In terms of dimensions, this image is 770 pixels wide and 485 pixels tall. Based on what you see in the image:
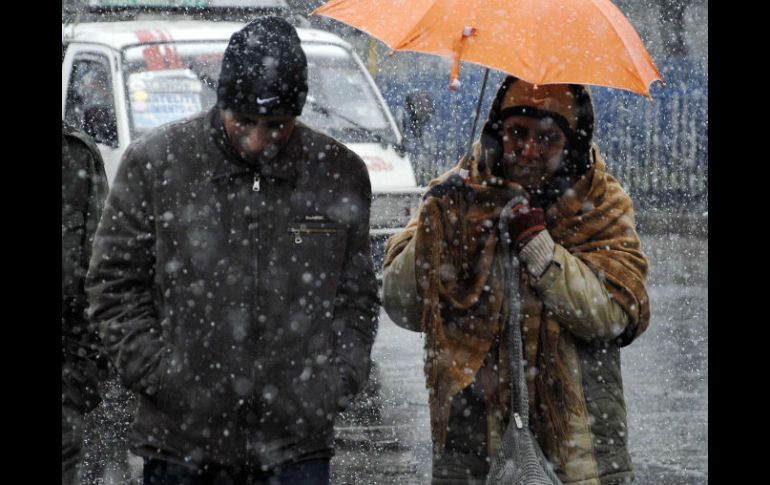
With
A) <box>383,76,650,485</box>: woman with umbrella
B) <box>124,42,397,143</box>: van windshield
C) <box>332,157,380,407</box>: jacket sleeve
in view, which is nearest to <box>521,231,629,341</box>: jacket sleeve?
<box>383,76,650,485</box>: woman with umbrella

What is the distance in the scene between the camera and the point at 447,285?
3.91 meters

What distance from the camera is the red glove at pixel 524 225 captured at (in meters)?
3.82

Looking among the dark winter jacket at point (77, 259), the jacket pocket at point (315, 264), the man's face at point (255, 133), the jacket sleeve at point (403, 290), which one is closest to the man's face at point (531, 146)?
the jacket sleeve at point (403, 290)

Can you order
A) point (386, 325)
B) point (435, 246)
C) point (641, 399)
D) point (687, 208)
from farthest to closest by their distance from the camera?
point (687, 208), point (386, 325), point (641, 399), point (435, 246)

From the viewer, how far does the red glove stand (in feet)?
12.5

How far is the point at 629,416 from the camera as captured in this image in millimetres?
8086

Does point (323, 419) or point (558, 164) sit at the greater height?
point (558, 164)

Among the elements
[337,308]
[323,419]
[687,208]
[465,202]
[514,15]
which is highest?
[514,15]

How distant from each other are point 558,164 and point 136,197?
1310mm

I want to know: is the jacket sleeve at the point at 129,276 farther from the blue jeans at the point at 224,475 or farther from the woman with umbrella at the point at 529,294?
the woman with umbrella at the point at 529,294

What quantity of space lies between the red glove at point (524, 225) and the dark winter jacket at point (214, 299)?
0.62 metres

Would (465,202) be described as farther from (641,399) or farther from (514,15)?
(641,399)

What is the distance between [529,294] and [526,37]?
0.79 meters

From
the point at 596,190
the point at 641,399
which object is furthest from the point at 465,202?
the point at 641,399
